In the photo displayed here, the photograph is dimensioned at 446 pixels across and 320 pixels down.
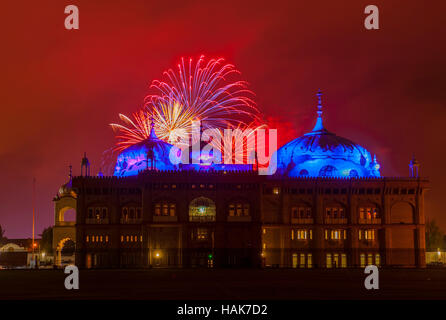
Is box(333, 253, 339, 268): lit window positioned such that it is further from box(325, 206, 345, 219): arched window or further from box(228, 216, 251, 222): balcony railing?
box(228, 216, 251, 222): balcony railing

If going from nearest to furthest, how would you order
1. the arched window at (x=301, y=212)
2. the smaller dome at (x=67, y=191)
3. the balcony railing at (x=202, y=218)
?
the balcony railing at (x=202, y=218)
the arched window at (x=301, y=212)
the smaller dome at (x=67, y=191)

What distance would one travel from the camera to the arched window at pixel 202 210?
9812cm

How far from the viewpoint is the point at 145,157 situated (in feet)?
352

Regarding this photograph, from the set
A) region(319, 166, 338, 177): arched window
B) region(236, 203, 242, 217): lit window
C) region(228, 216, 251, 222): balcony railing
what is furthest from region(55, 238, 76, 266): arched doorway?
region(319, 166, 338, 177): arched window

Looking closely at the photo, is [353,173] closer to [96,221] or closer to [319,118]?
[319,118]

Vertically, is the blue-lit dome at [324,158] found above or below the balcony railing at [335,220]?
above

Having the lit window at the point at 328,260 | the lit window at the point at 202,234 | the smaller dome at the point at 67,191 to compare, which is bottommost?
the lit window at the point at 328,260

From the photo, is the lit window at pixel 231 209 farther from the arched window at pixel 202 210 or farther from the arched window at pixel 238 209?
the arched window at pixel 202 210

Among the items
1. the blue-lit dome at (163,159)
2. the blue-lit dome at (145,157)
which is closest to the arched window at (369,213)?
the blue-lit dome at (163,159)

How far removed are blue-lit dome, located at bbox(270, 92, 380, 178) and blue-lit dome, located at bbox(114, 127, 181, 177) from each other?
16435 mm

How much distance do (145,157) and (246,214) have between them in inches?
716

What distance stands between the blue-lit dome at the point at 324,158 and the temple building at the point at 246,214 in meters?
0.16
